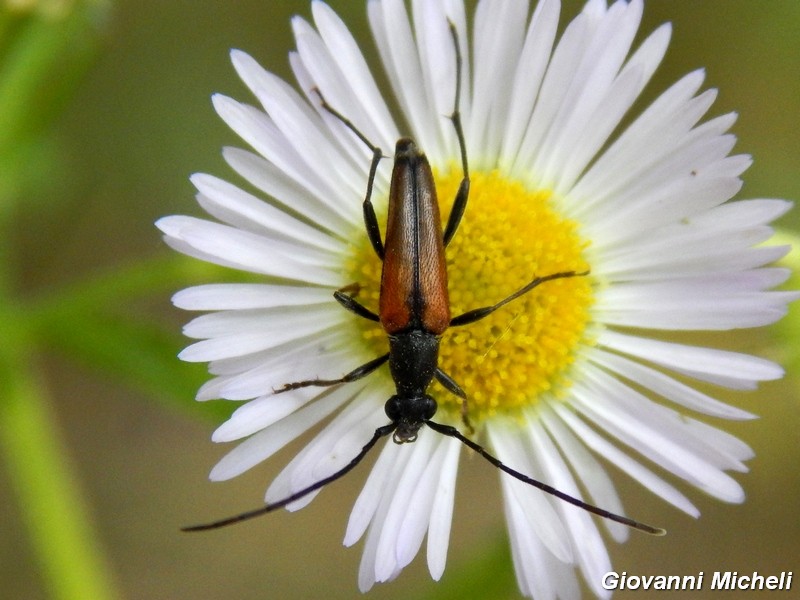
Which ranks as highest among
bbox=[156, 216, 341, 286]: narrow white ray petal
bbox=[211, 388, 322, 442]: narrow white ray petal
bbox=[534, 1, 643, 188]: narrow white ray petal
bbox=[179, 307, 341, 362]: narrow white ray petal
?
bbox=[534, 1, 643, 188]: narrow white ray petal

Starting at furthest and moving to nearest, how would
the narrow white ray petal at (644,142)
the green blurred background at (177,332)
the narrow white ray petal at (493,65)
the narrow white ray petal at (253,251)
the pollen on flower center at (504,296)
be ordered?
the green blurred background at (177,332) → the pollen on flower center at (504,296) → the narrow white ray petal at (493,65) → the narrow white ray petal at (644,142) → the narrow white ray petal at (253,251)

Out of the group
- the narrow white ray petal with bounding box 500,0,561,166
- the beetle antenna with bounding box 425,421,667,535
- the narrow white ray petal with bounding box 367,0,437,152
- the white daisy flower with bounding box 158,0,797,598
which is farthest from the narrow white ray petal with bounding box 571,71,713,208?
the beetle antenna with bounding box 425,421,667,535

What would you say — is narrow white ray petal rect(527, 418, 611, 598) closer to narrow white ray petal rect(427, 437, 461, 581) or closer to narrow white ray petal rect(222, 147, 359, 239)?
narrow white ray petal rect(427, 437, 461, 581)

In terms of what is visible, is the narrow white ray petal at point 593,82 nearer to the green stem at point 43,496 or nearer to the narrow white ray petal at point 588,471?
the narrow white ray petal at point 588,471

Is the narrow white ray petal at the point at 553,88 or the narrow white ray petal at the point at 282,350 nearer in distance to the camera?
the narrow white ray petal at the point at 282,350

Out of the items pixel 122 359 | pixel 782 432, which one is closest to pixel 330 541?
pixel 122 359

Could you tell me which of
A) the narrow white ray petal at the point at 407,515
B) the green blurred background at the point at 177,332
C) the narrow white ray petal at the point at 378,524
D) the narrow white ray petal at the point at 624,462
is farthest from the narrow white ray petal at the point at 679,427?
the green blurred background at the point at 177,332
